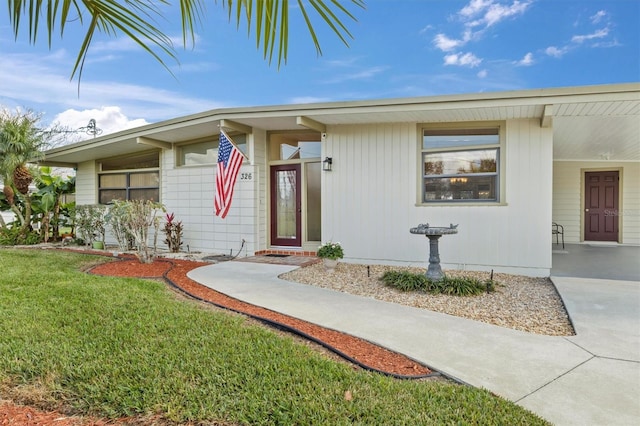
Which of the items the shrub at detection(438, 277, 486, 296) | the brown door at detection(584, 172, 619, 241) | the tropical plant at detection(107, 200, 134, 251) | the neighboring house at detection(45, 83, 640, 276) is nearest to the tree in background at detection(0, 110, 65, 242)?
the neighboring house at detection(45, 83, 640, 276)

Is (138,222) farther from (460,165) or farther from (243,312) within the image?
(460,165)

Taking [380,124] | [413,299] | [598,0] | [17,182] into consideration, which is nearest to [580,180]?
[598,0]

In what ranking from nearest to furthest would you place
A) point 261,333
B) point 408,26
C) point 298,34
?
point 298,34 < point 261,333 < point 408,26

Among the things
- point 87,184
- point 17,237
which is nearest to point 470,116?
point 87,184

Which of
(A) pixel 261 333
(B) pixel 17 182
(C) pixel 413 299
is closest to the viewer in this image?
(A) pixel 261 333

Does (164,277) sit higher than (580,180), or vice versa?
(580,180)

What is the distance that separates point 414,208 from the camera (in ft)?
23.8

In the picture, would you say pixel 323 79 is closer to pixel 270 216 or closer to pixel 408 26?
pixel 408 26

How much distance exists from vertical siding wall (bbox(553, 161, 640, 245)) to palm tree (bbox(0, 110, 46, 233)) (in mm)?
14293

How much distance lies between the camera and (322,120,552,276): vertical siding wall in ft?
21.3

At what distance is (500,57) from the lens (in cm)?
1103

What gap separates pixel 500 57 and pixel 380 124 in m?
6.02

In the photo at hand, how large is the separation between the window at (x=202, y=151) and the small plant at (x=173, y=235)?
145 centimetres

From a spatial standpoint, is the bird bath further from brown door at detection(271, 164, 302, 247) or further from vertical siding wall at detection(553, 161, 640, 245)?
vertical siding wall at detection(553, 161, 640, 245)
